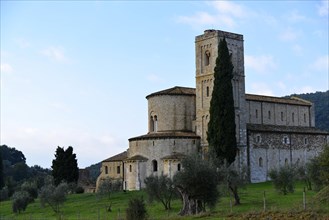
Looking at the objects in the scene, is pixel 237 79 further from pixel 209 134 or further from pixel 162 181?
pixel 162 181

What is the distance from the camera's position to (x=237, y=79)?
2425 inches

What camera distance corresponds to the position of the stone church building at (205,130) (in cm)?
5878

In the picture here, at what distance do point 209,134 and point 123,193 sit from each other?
996 cm

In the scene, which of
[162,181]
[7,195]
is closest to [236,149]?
[162,181]

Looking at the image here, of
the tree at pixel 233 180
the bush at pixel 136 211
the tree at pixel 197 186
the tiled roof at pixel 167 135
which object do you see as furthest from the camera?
the tiled roof at pixel 167 135

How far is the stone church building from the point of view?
5878 cm

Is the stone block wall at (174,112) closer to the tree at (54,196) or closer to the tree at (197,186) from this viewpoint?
the tree at (54,196)

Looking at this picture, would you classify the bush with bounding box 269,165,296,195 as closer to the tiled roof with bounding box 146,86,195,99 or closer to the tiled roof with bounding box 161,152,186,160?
the tiled roof with bounding box 161,152,186,160

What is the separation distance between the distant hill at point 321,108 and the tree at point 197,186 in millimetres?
83714

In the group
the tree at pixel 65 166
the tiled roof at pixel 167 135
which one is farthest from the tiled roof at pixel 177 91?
the tree at pixel 65 166

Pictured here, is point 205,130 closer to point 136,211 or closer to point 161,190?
point 161,190

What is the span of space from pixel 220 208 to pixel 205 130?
75.9 ft

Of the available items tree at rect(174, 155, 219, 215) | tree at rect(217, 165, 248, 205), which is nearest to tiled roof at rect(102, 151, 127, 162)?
tree at rect(217, 165, 248, 205)

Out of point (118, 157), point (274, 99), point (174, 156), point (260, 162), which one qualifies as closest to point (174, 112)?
point (174, 156)
